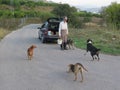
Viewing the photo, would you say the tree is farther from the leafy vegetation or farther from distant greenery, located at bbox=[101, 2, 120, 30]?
distant greenery, located at bbox=[101, 2, 120, 30]

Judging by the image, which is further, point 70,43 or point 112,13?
point 112,13

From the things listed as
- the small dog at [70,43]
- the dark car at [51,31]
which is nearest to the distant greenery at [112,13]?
the dark car at [51,31]

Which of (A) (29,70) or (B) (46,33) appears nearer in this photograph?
(A) (29,70)

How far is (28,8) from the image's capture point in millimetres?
121500

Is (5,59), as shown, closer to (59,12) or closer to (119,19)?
(119,19)

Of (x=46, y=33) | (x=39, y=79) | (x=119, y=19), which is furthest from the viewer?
(x=119, y=19)

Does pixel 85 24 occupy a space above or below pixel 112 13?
below

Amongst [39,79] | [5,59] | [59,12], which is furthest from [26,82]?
[59,12]

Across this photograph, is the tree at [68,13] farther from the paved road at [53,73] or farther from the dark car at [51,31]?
the paved road at [53,73]

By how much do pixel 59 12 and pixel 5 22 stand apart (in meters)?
19.3

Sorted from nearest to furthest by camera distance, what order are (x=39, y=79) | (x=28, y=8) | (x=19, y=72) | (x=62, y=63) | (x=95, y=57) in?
(x=39, y=79) → (x=19, y=72) → (x=62, y=63) → (x=95, y=57) → (x=28, y=8)

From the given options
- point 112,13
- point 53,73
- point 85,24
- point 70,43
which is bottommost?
point 85,24

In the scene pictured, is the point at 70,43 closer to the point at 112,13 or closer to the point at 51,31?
the point at 51,31

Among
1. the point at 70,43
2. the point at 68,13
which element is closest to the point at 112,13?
the point at 68,13
